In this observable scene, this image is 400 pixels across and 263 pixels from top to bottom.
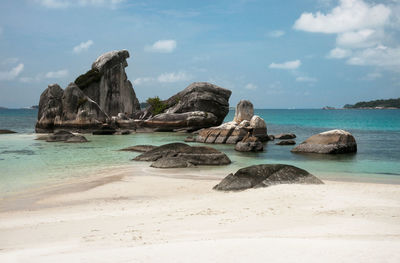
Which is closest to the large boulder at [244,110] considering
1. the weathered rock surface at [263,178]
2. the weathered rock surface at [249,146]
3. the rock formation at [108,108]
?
the rock formation at [108,108]

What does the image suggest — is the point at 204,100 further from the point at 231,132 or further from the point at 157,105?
the point at 231,132

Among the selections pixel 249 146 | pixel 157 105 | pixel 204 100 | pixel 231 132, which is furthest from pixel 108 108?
pixel 249 146

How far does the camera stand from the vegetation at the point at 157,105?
54125 millimetres

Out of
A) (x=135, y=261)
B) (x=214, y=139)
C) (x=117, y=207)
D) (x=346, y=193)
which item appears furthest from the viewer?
(x=214, y=139)

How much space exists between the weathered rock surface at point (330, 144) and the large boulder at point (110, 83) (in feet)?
131

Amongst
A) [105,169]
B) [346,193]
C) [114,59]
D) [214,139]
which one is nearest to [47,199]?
[105,169]

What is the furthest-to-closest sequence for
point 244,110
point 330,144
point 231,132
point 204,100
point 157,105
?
point 157,105
point 204,100
point 244,110
point 231,132
point 330,144

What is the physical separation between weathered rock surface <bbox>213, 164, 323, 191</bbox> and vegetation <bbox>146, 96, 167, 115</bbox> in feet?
138

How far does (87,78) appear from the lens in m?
58.8

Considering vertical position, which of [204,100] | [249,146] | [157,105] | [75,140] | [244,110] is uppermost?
[204,100]

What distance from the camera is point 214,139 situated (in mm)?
32656

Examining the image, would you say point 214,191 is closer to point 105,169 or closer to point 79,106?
point 105,169

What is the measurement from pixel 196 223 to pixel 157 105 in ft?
157

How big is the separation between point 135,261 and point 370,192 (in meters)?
9.53
